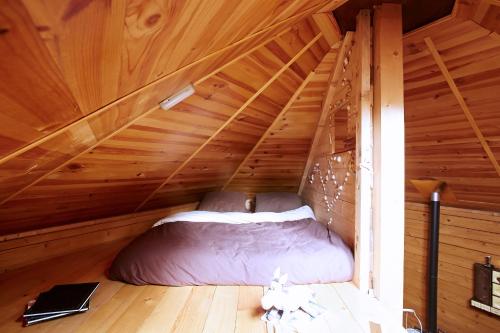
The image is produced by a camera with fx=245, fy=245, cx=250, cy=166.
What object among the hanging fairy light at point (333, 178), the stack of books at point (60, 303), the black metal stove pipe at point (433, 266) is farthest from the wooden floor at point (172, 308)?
the black metal stove pipe at point (433, 266)

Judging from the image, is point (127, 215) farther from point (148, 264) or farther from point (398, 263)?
point (398, 263)

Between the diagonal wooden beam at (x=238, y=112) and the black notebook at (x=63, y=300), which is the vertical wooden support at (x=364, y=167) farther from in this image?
the black notebook at (x=63, y=300)

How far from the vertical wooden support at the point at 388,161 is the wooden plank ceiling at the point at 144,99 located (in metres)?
0.47

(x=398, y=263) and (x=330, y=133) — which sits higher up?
(x=330, y=133)

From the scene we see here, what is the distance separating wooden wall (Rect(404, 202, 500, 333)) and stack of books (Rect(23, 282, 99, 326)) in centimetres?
354

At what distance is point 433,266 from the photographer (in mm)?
2664

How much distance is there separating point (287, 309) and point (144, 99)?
60.3 inches

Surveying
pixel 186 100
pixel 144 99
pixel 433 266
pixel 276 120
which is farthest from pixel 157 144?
pixel 433 266

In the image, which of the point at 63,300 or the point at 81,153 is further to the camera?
the point at 81,153

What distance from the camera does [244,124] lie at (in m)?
2.76

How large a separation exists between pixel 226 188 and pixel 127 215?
5.11 ft

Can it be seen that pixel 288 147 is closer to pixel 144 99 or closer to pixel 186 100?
pixel 186 100

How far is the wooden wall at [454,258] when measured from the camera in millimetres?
2641

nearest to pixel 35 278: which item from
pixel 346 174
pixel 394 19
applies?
pixel 346 174
